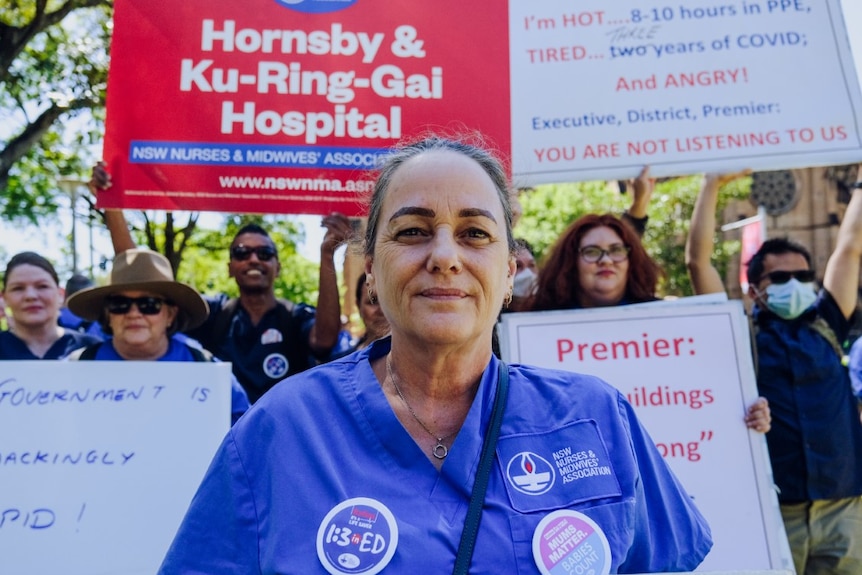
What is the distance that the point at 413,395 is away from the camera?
1.80 meters

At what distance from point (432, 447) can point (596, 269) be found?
6.41 ft

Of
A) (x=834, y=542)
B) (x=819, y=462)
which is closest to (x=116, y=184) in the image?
(x=819, y=462)

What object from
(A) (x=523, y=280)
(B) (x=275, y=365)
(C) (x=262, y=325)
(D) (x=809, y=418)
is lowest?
(D) (x=809, y=418)

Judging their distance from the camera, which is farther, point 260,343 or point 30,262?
point 30,262

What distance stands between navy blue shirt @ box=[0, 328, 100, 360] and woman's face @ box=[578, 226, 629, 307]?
99.8 inches

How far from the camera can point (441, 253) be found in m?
1.66

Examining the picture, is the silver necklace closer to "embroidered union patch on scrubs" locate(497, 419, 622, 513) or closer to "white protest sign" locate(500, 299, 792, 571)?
"embroidered union patch on scrubs" locate(497, 419, 622, 513)

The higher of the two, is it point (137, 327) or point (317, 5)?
point (317, 5)

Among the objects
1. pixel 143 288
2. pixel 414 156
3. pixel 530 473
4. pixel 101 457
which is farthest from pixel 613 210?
pixel 530 473

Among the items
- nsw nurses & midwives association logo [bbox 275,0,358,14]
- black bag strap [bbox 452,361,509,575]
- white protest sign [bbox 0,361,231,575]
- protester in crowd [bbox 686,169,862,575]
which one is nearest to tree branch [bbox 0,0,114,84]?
nsw nurses & midwives association logo [bbox 275,0,358,14]

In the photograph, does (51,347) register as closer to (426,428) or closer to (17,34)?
(426,428)

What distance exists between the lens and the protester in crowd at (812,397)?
360cm

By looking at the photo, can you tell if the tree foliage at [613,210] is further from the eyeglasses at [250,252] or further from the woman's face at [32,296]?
the woman's face at [32,296]

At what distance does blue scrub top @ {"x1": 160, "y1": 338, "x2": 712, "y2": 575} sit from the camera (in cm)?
146
